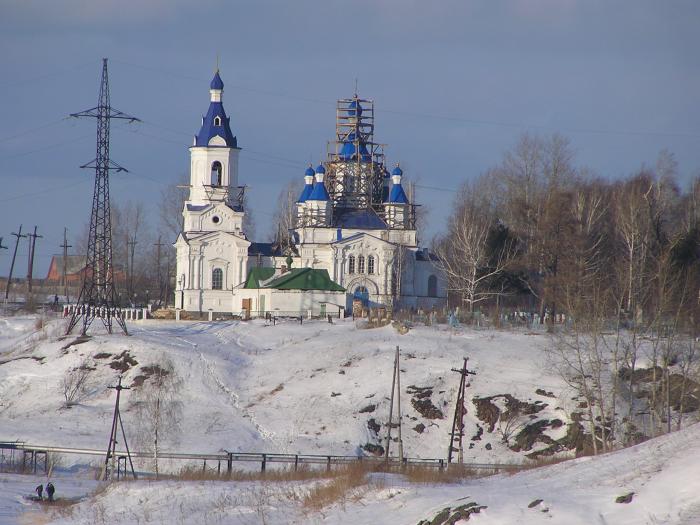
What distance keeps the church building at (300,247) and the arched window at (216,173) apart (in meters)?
0.05

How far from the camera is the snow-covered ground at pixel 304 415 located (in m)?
17.4

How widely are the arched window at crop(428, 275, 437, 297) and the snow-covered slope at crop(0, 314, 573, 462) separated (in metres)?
15.7

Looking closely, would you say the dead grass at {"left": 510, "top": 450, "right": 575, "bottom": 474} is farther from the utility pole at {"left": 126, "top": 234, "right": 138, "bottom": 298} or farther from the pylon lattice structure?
the utility pole at {"left": 126, "top": 234, "right": 138, "bottom": 298}

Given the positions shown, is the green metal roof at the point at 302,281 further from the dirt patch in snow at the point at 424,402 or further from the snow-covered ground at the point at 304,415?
the dirt patch in snow at the point at 424,402

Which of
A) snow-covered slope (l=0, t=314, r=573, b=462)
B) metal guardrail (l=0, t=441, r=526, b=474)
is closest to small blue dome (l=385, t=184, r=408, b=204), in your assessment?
snow-covered slope (l=0, t=314, r=573, b=462)

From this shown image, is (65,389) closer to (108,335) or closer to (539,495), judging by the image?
(108,335)

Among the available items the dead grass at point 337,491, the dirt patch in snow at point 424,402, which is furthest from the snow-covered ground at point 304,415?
→ the dead grass at point 337,491

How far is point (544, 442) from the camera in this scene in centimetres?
3456

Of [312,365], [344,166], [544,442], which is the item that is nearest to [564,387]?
[544,442]

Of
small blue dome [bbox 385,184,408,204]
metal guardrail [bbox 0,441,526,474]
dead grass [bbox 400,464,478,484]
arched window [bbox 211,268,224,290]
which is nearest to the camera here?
dead grass [bbox 400,464,478,484]

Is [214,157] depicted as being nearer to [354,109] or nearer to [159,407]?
[354,109]

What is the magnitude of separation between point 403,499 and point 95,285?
28.6 metres

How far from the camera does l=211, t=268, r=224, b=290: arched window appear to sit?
2331 inches

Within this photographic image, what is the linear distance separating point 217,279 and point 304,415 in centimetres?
2310
